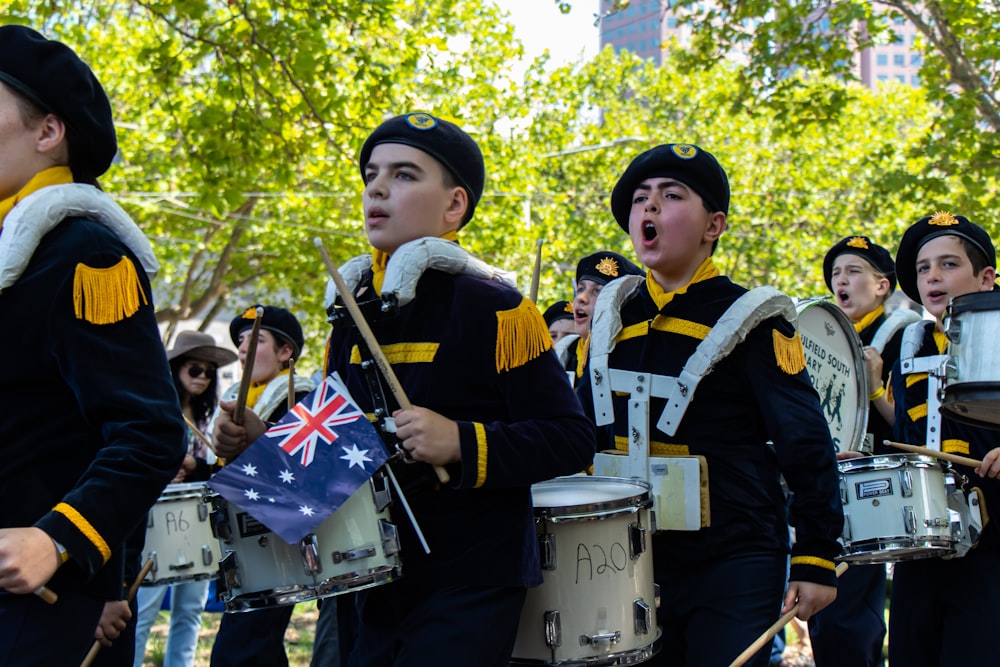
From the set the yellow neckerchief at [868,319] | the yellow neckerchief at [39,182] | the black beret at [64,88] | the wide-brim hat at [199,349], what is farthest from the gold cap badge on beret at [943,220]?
the wide-brim hat at [199,349]

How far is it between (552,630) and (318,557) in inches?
30.9

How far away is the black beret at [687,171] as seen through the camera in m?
4.18

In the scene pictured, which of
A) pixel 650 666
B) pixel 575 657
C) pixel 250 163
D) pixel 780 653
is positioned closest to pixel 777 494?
pixel 650 666

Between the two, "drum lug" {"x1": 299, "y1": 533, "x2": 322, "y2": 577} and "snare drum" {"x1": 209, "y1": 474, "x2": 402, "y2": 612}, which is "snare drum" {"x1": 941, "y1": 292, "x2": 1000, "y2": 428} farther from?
"drum lug" {"x1": 299, "y1": 533, "x2": 322, "y2": 577}

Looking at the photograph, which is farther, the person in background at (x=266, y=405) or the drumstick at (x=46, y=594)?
the person in background at (x=266, y=405)

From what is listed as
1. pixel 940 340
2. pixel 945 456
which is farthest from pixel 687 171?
pixel 940 340

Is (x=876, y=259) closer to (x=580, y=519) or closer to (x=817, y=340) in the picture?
(x=817, y=340)

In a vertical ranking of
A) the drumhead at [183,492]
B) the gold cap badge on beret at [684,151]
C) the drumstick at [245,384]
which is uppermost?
the gold cap badge on beret at [684,151]

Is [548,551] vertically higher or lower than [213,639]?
higher

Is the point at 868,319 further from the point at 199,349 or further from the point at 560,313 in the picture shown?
the point at 199,349

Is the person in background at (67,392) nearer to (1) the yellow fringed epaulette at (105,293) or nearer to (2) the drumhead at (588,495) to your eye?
(1) the yellow fringed epaulette at (105,293)

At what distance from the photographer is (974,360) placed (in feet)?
13.3

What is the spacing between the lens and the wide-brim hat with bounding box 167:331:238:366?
7766mm

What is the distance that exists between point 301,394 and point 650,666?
267 centimetres
